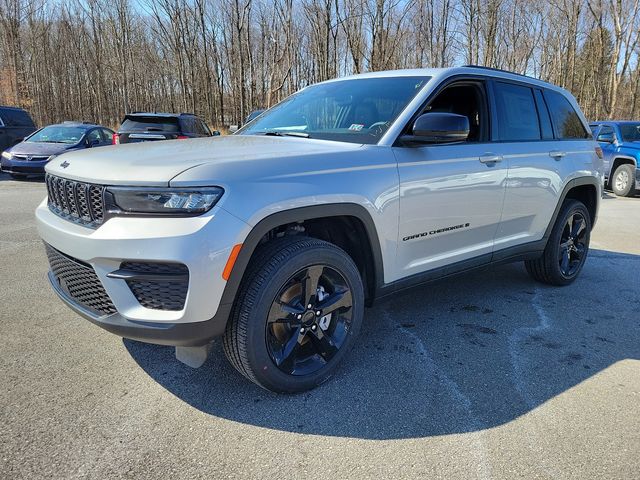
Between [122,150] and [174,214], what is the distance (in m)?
0.87

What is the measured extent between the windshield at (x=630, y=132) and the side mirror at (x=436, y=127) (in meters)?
11.9

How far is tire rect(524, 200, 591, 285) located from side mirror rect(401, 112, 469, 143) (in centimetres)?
212

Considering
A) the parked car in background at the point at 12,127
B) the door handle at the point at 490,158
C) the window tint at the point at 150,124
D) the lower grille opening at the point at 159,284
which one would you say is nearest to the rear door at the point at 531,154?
the door handle at the point at 490,158

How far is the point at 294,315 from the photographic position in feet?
8.77

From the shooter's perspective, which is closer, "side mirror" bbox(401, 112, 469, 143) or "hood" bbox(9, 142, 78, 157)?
"side mirror" bbox(401, 112, 469, 143)

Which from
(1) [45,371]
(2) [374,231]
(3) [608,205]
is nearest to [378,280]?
(2) [374,231]

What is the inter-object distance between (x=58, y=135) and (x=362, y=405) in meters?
13.3

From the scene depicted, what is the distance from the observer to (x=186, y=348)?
8.64 ft

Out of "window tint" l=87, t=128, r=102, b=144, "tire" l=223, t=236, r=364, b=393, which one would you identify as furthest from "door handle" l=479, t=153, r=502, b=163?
"window tint" l=87, t=128, r=102, b=144

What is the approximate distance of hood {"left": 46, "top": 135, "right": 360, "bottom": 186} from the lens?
2.27 m

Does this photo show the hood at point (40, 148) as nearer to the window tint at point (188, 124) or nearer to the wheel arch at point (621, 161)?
the window tint at point (188, 124)

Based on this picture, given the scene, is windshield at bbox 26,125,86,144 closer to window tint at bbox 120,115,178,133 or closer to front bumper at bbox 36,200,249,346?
window tint at bbox 120,115,178,133

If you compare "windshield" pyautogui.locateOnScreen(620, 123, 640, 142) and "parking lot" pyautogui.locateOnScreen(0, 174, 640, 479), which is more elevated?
"windshield" pyautogui.locateOnScreen(620, 123, 640, 142)

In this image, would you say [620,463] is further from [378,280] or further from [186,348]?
[186,348]
